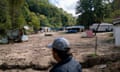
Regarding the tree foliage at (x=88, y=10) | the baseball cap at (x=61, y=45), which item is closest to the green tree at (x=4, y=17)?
the baseball cap at (x=61, y=45)

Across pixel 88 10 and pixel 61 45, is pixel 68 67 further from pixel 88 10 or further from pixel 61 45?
pixel 88 10

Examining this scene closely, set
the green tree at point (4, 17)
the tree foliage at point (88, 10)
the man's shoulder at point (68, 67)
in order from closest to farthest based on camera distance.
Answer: the man's shoulder at point (68, 67)
the green tree at point (4, 17)
the tree foliage at point (88, 10)

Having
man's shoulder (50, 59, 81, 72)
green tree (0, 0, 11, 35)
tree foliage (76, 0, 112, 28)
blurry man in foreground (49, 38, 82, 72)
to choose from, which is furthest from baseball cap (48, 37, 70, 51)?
tree foliage (76, 0, 112, 28)

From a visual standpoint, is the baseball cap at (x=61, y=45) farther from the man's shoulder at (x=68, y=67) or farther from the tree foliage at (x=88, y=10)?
the tree foliage at (x=88, y=10)

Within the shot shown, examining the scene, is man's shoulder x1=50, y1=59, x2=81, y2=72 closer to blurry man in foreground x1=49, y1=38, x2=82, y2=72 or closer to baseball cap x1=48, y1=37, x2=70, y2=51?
blurry man in foreground x1=49, y1=38, x2=82, y2=72

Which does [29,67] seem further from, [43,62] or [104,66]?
[104,66]

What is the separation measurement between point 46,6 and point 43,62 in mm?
98477

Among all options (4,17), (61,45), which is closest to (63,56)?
(61,45)

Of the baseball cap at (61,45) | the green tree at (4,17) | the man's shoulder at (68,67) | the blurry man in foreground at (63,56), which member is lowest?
the man's shoulder at (68,67)

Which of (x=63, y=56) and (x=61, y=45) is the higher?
(x=61, y=45)

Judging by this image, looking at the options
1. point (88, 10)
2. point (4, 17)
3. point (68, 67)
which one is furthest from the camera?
point (88, 10)

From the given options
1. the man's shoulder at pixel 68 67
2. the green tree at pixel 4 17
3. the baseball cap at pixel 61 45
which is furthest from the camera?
the green tree at pixel 4 17

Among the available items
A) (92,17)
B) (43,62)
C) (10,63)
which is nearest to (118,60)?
(43,62)

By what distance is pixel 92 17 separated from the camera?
2438 inches
